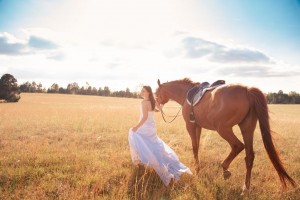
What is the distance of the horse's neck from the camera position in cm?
813

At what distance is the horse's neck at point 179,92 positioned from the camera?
8.13 m

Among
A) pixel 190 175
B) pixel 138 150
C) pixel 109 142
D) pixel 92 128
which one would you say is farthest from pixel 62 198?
pixel 92 128

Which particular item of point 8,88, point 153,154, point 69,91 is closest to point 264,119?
point 153,154

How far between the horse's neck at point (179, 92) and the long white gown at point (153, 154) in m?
1.56

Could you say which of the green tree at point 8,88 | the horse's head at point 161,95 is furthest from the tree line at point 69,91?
the horse's head at point 161,95

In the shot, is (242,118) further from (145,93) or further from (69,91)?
(69,91)

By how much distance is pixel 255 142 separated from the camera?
11812mm

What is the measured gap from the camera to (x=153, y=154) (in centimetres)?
627

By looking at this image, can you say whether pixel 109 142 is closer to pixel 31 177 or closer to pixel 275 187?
pixel 31 177

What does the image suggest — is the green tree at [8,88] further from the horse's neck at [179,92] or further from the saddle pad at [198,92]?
the saddle pad at [198,92]

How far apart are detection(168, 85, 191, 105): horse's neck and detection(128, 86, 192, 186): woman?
1496mm

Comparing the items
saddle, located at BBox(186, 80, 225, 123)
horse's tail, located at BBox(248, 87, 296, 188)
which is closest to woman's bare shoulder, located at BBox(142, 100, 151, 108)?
saddle, located at BBox(186, 80, 225, 123)

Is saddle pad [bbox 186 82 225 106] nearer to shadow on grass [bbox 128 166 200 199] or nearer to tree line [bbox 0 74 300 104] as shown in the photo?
shadow on grass [bbox 128 166 200 199]

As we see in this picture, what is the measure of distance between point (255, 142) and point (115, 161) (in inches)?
287
